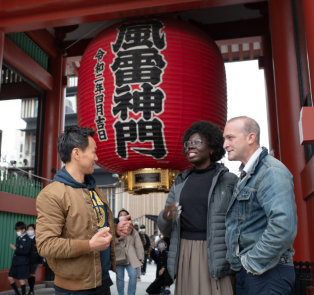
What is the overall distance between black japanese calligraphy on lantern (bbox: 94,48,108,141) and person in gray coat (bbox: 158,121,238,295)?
7.24ft

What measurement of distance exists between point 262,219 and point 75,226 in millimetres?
986

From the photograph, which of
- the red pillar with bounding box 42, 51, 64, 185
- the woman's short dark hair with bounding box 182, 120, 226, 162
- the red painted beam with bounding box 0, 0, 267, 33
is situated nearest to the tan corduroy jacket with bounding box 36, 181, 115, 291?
the woman's short dark hair with bounding box 182, 120, 226, 162

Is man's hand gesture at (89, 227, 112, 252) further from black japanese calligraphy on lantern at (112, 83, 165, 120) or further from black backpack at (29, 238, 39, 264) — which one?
black backpack at (29, 238, 39, 264)

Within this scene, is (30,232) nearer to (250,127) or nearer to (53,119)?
(53,119)

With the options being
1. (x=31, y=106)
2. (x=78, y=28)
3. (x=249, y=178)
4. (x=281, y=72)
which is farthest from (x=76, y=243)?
(x=31, y=106)

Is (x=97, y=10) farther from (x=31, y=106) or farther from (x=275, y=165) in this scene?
(x=31, y=106)

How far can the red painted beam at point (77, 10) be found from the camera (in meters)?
4.82

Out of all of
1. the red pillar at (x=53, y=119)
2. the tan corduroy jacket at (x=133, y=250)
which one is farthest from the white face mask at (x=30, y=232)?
the tan corduroy jacket at (x=133, y=250)

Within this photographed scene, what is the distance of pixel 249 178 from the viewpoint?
1915 mm

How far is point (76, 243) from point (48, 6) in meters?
4.27

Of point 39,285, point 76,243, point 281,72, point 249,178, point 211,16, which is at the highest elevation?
point 211,16

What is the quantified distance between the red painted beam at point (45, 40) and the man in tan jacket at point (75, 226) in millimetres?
6003

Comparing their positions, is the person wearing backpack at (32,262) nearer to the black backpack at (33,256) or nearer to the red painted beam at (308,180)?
the black backpack at (33,256)

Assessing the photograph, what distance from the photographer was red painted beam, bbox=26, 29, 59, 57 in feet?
24.0
